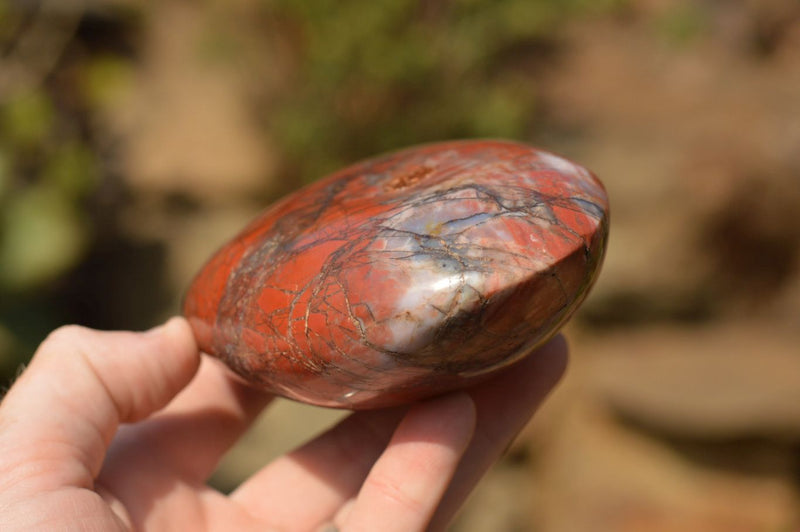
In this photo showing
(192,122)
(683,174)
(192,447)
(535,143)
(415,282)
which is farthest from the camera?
(192,122)

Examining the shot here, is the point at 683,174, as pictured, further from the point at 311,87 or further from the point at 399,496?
the point at 399,496

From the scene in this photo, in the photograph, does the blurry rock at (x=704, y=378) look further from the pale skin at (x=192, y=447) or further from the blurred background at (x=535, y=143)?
the pale skin at (x=192, y=447)

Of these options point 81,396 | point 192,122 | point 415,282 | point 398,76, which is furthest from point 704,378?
point 192,122

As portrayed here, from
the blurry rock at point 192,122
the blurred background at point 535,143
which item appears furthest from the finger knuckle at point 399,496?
the blurry rock at point 192,122

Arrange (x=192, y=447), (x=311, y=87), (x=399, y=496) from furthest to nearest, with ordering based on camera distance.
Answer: (x=311, y=87) → (x=192, y=447) → (x=399, y=496)

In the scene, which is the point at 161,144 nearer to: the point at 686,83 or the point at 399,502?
the point at 686,83

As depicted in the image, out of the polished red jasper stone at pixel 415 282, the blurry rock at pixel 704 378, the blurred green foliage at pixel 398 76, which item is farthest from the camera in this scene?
the blurred green foliage at pixel 398 76

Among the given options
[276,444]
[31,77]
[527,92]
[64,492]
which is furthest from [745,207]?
[31,77]
